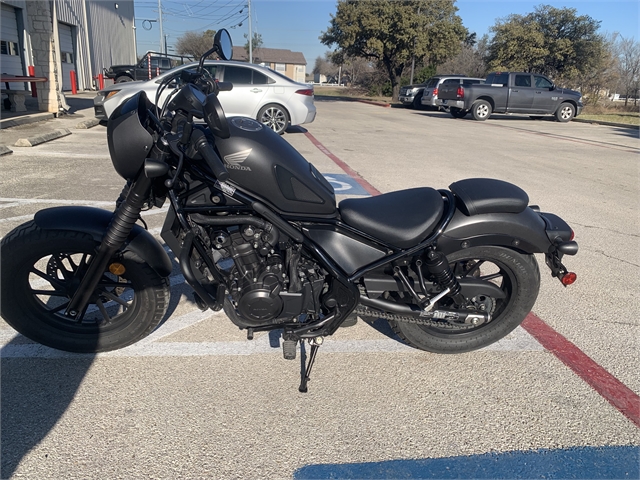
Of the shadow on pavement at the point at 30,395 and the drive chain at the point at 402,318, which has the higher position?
the drive chain at the point at 402,318

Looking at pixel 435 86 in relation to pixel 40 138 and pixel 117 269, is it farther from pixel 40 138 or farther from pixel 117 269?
pixel 117 269

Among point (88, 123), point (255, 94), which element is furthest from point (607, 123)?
point (88, 123)

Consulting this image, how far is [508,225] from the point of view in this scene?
255cm

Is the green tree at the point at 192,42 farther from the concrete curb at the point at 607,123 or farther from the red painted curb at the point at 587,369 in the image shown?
the red painted curb at the point at 587,369

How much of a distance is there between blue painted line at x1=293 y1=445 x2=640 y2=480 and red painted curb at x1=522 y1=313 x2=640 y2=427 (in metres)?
0.37

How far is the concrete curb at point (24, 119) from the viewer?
1078 centimetres

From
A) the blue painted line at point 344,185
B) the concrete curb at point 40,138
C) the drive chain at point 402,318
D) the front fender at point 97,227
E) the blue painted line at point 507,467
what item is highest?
the concrete curb at point 40,138

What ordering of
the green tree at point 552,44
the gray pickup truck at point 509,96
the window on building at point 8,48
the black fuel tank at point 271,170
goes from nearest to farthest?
the black fuel tank at point 271,170
the window on building at point 8,48
the gray pickup truck at point 509,96
the green tree at point 552,44

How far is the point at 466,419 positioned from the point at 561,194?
555 centimetres

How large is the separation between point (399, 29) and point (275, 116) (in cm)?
2401

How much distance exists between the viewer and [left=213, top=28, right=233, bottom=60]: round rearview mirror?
2490mm

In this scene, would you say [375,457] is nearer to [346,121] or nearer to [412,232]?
[412,232]

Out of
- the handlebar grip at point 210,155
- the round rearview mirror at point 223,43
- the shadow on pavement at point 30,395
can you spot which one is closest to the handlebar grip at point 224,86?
the round rearview mirror at point 223,43

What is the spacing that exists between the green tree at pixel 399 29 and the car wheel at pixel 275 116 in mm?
23373
